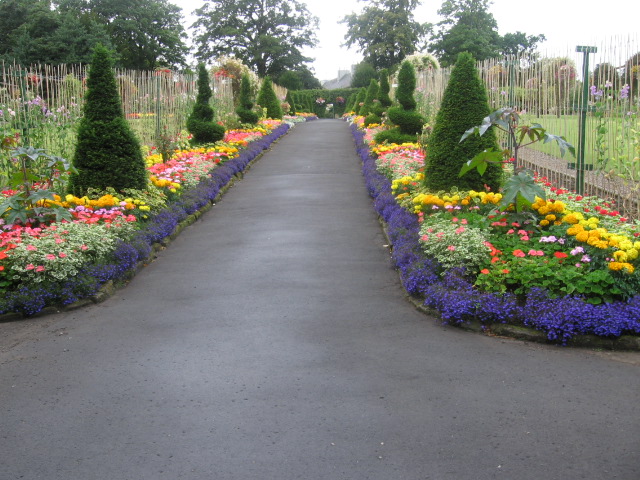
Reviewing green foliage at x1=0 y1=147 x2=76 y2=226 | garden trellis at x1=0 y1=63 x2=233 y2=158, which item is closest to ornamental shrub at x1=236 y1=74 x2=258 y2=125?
garden trellis at x1=0 y1=63 x2=233 y2=158

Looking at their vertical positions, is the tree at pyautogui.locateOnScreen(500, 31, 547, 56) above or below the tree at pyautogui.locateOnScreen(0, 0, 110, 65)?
above

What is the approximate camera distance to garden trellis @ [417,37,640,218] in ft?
24.9

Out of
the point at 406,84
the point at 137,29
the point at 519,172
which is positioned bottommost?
the point at 519,172

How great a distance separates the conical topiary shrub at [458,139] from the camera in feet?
26.7

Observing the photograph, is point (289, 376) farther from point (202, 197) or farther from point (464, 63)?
point (202, 197)

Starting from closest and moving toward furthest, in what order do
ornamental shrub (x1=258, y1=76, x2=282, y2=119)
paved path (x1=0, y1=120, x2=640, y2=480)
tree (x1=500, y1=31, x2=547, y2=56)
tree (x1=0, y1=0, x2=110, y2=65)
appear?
1. paved path (x1=0, y1=120, x2=640, y2=480)
2. ornamental shrub (x1=258, y1=76, x2=282, y2=119)
3. tree (x1=0, y1=0, x2=110, y2=65)
4. tree (x1=500, y1=31, x2=547, y2=56)

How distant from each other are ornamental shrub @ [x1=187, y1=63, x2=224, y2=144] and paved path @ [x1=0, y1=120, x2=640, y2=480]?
10390mm

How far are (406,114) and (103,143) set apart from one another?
9.51m

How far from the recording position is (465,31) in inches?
2098

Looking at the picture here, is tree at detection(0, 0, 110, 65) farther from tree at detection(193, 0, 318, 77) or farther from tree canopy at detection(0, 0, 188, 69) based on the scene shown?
tree at detection(193, 0, 318, 77)

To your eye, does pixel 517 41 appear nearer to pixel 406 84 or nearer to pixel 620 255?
pixel 406 84

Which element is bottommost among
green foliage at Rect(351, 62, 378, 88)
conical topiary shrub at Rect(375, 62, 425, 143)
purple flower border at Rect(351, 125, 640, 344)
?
purple flower border at Rect(351, 125, 640, 344)

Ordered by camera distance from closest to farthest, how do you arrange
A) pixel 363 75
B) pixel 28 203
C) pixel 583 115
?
pixel 28 203
pixel 583 115
pixel 363 75

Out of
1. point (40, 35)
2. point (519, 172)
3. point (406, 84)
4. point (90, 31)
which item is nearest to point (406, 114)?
point (406, 84)
